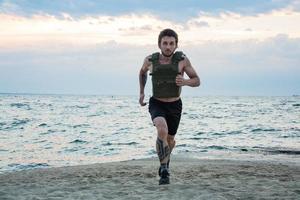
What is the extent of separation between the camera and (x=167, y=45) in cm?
670

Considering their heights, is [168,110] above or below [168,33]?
below

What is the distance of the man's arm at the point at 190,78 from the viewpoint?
660cm

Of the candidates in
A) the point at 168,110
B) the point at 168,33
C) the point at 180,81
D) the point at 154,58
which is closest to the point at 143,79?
the point at 154,58

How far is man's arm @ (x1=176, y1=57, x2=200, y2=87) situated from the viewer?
6.60 m

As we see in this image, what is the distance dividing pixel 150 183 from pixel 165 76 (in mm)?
1728

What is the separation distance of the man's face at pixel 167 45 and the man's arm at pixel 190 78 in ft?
0.90

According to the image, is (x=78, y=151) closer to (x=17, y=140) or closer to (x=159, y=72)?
(x=17, y=140)

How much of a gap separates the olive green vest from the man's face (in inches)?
4.7

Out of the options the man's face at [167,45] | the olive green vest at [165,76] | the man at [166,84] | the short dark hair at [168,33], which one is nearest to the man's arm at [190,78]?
the man at [166,84]

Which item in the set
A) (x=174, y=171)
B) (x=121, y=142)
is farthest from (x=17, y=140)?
(x=174, y=171)

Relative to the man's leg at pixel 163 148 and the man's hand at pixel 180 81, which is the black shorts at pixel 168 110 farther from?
the man's hand at pixel 180 81

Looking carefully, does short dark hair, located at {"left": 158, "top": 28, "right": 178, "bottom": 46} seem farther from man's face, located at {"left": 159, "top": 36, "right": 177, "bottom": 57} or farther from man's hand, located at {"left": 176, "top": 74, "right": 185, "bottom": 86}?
man's hand, located at {"left": 176, "top": 74, "right": 185, "bottom": 86}

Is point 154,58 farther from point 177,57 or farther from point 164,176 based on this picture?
point 164,176

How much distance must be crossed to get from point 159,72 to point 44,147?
11205 mm
